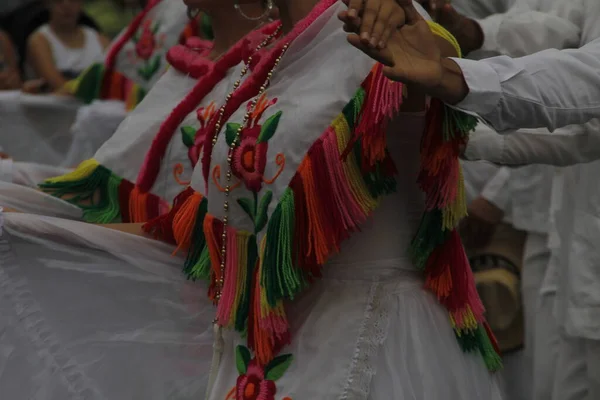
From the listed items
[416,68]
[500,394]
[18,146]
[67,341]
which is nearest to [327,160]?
[416,68]

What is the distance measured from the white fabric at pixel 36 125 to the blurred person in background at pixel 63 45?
1116 mm

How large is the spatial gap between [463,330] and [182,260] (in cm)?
66

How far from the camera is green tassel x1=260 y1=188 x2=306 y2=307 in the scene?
A: 1.79 m

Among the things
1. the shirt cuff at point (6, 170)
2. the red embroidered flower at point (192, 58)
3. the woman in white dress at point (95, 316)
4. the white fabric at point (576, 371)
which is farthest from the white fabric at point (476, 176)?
the shirt cuff at point (6, 170)

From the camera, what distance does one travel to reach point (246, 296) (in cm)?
194

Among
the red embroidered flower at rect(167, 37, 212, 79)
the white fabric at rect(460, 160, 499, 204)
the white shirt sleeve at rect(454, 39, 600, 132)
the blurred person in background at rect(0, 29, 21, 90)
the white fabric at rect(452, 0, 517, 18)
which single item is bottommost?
the blurred person in background at rect(0, 29, 21, 90)

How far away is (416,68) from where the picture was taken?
59.6 inches

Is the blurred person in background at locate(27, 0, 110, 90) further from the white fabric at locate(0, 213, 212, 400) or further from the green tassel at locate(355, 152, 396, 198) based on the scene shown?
the green tassel at locate(355, 152, 396, 198)

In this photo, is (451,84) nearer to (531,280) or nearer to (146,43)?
(531,280)

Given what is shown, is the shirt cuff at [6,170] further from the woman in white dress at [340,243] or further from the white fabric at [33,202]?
the woman in white dress at [340,243]

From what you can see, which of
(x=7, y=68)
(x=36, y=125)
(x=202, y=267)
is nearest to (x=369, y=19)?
(x=202, y=267)

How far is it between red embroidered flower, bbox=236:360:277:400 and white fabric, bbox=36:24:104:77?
152 inches

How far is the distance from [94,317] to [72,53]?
3725 mm

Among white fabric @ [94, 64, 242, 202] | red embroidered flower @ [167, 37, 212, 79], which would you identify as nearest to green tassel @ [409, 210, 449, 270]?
white fabric @ [94, 64, 242, 202]
